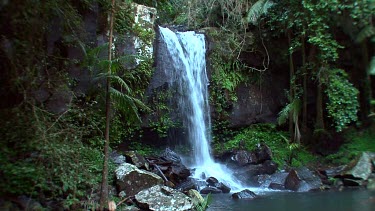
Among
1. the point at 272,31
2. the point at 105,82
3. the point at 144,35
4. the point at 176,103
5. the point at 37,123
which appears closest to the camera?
the point at 37,123

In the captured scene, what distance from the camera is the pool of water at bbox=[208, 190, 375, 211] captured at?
7.76m

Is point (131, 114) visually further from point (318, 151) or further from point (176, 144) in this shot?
point (318, 151)

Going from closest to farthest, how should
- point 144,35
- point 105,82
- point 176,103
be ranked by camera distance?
point 105,82 < point 144,35 < point 176,103

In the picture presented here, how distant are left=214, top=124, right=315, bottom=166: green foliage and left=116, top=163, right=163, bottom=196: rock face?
5.56 metres

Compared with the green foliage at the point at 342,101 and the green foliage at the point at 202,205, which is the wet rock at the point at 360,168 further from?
the green foliage at the point at 202,205

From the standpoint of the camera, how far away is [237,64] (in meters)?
14.7

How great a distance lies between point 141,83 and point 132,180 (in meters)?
5.00

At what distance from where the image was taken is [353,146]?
43.6 feet

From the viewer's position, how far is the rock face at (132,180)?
8.03 m

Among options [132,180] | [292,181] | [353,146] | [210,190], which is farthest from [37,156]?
[353,146]

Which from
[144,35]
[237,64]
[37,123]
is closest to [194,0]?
[237,64]

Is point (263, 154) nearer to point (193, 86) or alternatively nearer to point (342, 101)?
point (342, 101)

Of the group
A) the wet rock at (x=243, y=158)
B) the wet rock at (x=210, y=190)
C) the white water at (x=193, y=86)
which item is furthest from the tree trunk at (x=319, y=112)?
the wet rock at (x=210, y=190)

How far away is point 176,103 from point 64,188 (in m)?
7.68
